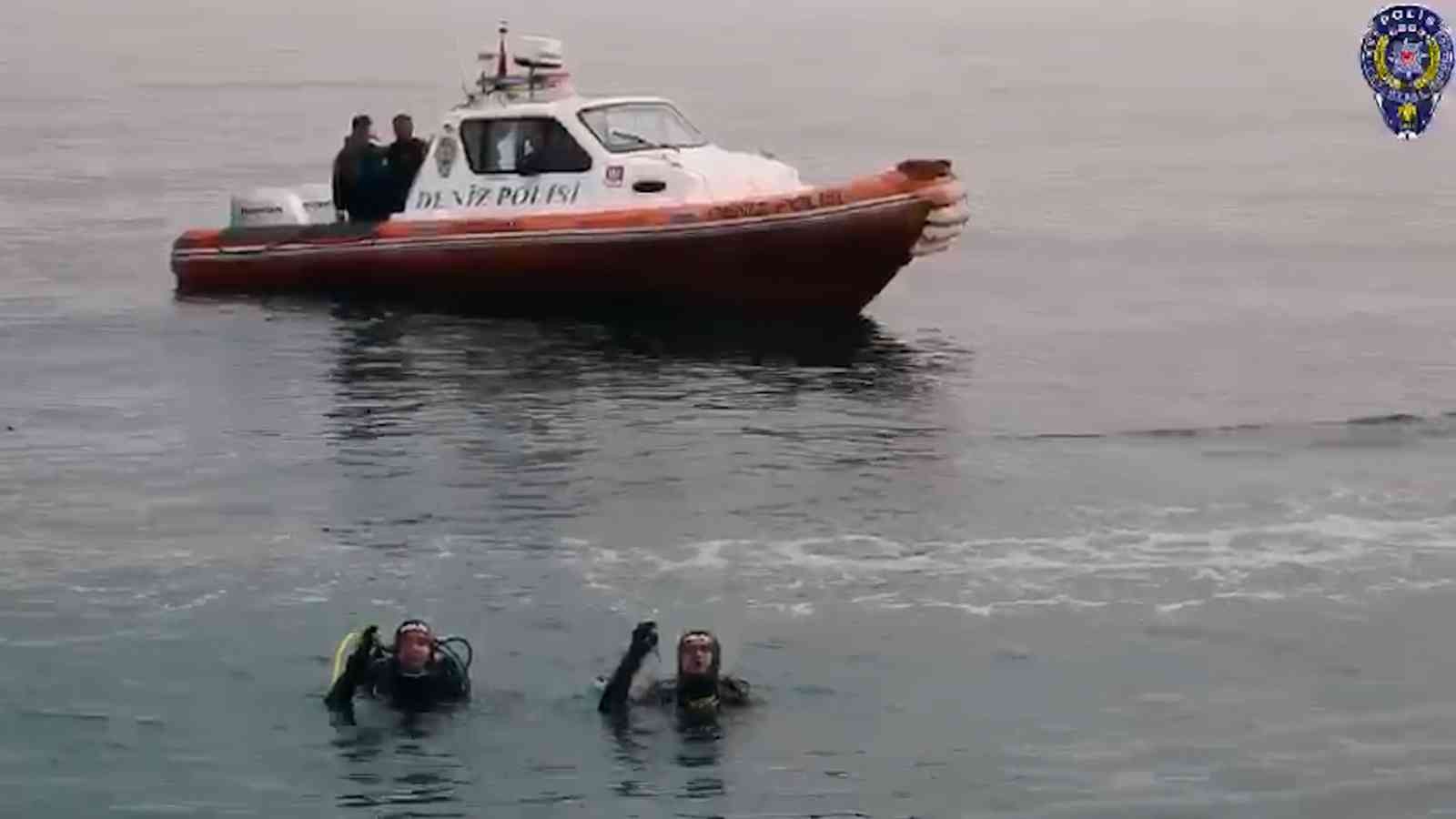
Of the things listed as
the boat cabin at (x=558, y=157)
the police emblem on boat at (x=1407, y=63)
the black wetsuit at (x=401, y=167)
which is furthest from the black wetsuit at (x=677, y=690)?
the black wetsuit at (x=401, y=167)

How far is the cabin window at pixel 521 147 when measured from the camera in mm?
29953

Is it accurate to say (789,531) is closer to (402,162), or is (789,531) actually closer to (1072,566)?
(1072,566)

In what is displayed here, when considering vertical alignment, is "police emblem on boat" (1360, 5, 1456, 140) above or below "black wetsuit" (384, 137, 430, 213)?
above

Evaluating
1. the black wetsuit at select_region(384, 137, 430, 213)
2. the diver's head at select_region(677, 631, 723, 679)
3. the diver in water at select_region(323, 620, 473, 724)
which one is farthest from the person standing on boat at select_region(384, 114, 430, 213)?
the diver's head at select_region(677, 631, 723, 679)

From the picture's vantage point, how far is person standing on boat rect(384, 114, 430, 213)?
1226 inches

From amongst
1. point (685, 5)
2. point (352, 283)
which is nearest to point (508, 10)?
point (685, 5)

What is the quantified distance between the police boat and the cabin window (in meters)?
0.02

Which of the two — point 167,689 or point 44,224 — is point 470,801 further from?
point 44,224

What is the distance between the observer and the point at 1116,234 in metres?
40.4

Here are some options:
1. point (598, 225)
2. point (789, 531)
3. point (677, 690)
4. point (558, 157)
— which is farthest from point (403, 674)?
point (558, 157)

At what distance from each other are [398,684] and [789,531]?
4.93 meters

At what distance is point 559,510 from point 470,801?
21.3 ft

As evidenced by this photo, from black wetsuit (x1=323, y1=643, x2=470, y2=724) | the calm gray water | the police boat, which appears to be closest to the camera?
the calm gray water

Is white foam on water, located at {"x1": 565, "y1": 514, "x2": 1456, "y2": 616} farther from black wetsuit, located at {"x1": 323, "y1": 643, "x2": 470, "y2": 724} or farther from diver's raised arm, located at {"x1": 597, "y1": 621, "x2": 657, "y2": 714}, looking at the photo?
black wetsuit, located at {"x1": 323, "y1": 643, "x2": 470, "y2": 724}
